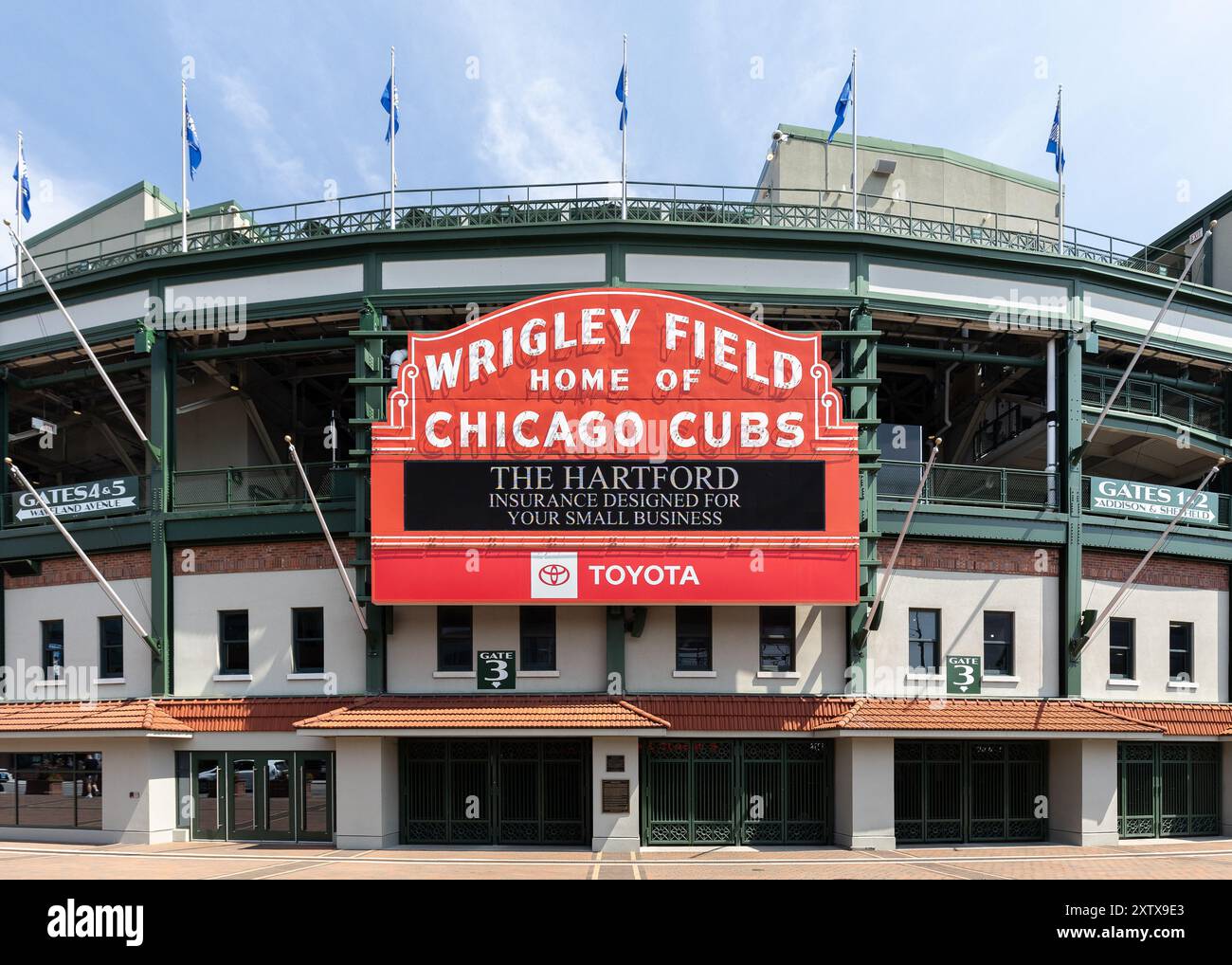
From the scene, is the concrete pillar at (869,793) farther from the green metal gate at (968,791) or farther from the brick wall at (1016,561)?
the brick wall at (1016,561)

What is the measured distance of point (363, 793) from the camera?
21359 mm

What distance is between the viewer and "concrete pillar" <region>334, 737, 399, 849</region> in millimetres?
21281

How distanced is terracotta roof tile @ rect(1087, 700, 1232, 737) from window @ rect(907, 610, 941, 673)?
435 cm

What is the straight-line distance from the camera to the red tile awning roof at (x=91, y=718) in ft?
72.0

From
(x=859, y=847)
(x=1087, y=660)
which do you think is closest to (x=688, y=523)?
(x=859, y=847)

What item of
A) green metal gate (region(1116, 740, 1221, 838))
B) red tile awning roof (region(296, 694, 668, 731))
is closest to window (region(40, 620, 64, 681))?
red tile awning roof (region(296, 694, 668, 731))

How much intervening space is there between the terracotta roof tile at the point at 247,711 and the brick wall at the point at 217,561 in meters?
3.44

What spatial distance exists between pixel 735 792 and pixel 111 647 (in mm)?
17787

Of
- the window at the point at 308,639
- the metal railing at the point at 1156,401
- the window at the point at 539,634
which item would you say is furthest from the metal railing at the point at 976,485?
the window at the point at 308,639

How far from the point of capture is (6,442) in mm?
25812

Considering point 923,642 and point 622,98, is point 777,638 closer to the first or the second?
point 923,642

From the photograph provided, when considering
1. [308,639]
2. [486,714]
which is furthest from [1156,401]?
[308,639]

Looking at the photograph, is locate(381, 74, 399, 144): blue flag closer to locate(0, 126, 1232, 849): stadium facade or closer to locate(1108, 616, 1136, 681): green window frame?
locate(0, 126, 1232, 849): stadium facade

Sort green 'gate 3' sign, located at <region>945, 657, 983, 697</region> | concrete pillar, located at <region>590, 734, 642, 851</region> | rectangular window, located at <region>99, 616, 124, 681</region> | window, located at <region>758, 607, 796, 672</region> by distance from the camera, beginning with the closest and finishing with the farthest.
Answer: concrete pillar, located at <region>590, 734, 642, 851</region>
window, located at <region>758, 607, 796, 672</region>
green 'gate 3' sign, located at <region>945, 657, 983, 697</region>
rectangular window, located at <region>99, 616, 124, 681</region>
